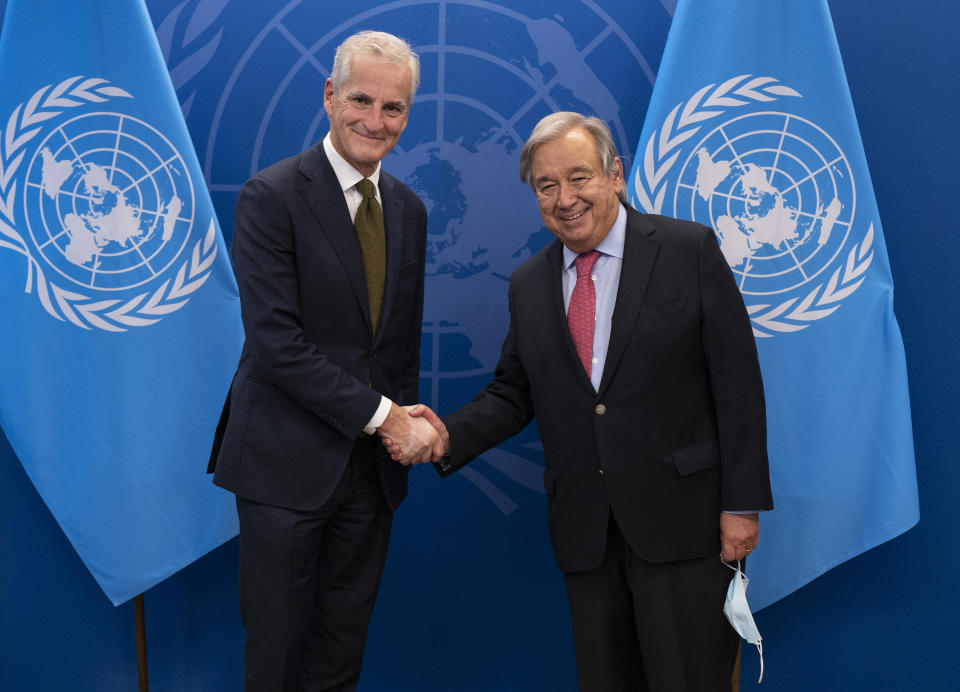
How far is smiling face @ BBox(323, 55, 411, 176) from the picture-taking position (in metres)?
1.93

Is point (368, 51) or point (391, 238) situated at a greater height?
point (368, 51)

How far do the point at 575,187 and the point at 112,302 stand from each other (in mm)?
1484

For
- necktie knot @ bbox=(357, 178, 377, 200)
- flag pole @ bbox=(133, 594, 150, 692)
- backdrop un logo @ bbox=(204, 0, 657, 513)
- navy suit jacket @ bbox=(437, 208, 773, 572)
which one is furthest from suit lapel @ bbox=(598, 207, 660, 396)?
flag pole @ bbox=(133, 594, 150, 692)

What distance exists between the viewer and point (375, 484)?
2.08m

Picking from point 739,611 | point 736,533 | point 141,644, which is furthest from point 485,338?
point 141,644

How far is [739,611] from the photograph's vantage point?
72.7 inches

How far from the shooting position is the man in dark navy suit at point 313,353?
190 centimetres

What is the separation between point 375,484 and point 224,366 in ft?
2.30

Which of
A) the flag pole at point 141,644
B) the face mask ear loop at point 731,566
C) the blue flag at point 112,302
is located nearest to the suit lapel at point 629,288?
the face mask ear loop at point 731,566

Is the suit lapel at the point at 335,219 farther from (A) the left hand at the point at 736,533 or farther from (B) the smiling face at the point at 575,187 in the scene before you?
(A) the left hand at the point at 736,533

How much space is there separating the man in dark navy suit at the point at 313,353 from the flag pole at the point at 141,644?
742mm

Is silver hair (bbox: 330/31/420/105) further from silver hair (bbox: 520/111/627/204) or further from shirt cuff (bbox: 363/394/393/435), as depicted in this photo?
shirt cuff (bbox: 363/394/393/435)

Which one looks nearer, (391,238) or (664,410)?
(664,410)

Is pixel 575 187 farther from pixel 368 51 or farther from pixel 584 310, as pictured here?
pixel 368 51
